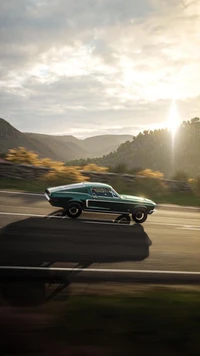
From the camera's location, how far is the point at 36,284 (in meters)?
7.00

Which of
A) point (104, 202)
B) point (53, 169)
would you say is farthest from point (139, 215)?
point (53, 169)

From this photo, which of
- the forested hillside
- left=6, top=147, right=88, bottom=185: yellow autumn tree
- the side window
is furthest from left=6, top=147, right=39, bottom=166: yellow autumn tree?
the forested hillside

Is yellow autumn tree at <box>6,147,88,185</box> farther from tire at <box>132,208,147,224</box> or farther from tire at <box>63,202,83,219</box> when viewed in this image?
tire at <box>132,208,147,224</box>

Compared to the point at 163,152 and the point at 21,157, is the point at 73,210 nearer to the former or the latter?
the point at 21,157

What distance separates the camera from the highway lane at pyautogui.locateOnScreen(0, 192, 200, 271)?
910 cm

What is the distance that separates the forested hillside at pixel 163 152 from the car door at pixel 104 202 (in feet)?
209

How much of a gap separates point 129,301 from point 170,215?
31.6 ft

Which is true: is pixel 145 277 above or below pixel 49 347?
below

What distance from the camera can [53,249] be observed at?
9.23 metres

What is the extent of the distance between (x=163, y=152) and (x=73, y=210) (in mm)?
80527

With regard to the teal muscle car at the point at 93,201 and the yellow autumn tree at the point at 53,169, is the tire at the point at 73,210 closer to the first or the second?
the teal muscle car at the point at 93,201

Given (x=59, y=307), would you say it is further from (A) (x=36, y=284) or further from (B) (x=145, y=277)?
(B) (x=145, y=277)

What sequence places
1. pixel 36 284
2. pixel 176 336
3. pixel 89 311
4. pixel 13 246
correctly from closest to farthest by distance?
pixel 176 336 → pixel 89 311 → pixel 36 284 → pixel 13 246

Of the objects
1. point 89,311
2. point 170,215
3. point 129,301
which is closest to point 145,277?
point 129,301
